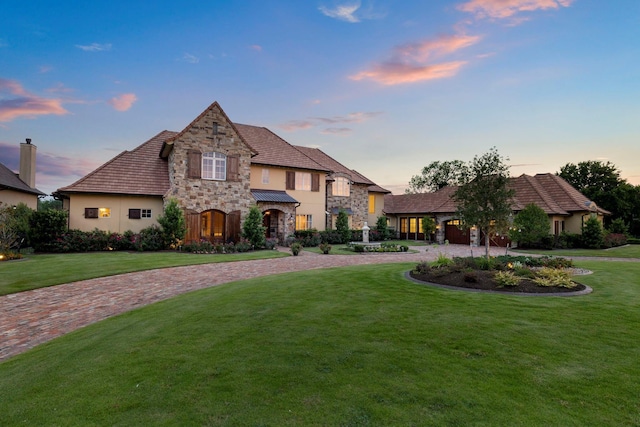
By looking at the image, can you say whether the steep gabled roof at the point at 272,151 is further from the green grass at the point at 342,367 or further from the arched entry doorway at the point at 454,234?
the green grass at the point at 342,367

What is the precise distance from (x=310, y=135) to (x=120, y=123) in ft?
57.7

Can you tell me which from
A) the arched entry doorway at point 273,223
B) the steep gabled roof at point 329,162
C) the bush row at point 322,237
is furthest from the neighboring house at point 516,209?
the arched entry doorway at point 273,223

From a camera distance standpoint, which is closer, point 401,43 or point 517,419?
point 517,419

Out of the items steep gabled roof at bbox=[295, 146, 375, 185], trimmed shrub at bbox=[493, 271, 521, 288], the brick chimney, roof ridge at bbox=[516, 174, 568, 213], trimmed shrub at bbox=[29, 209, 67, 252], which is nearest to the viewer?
trimmed shrub at bbox=[493, 271, 521, 288]

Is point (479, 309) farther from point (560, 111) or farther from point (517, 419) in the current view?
point (560, 111)

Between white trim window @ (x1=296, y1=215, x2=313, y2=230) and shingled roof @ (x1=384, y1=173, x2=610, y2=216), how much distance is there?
484 inches

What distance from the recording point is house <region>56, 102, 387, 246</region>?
847 inches

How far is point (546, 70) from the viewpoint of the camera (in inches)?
606

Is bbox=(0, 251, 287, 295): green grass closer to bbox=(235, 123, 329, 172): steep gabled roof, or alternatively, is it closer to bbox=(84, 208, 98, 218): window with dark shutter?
bbox=(84, 208, 98, 218): window with dark shutter

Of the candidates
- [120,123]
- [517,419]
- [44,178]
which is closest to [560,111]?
[517,419]

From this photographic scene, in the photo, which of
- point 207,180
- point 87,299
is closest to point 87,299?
point 87,299

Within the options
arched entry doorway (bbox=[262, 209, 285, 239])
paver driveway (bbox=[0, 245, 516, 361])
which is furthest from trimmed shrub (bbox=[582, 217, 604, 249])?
paver driveway (bbox=[0, 245, 516, 361])

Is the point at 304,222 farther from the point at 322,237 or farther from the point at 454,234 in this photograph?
the point at 454,234

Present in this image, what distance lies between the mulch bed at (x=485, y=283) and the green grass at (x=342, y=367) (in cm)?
124
